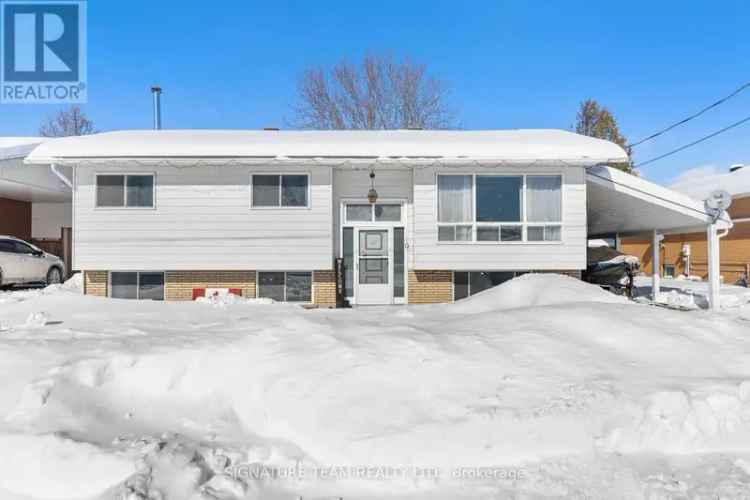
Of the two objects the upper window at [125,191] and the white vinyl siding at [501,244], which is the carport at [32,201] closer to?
the upper window at [125,191]

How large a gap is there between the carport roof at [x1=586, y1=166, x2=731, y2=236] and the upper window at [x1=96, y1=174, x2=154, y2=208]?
11313mm

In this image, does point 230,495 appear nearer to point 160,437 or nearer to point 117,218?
point 160,437

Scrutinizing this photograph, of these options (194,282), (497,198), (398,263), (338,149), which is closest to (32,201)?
(194,282)

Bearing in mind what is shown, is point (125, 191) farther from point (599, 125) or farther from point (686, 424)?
point (599, 125)

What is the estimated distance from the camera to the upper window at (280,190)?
422 inches

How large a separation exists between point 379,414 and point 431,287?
299 inches

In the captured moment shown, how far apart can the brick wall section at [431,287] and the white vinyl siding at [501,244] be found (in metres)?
0.33

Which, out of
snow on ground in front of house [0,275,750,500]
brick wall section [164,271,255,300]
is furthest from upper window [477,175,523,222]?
brick wall section [164,271,255,300]

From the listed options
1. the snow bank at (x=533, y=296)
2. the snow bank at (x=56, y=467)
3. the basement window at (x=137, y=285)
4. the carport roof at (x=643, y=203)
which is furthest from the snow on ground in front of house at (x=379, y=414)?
the carport roof at (x=643, y=203)

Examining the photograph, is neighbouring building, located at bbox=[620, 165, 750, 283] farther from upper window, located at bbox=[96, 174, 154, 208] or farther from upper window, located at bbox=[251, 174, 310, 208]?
upper window, located at bbox=[96, 174, 154, 208]

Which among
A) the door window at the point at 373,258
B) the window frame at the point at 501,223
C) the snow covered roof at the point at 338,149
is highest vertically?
the snow covered roof at the point at 338,149

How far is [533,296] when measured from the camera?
7516 millimetres

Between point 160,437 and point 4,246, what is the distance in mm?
13459

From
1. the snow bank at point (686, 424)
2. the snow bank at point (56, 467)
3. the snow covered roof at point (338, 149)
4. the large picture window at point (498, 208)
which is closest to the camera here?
the snow bank at point (56, 467)
